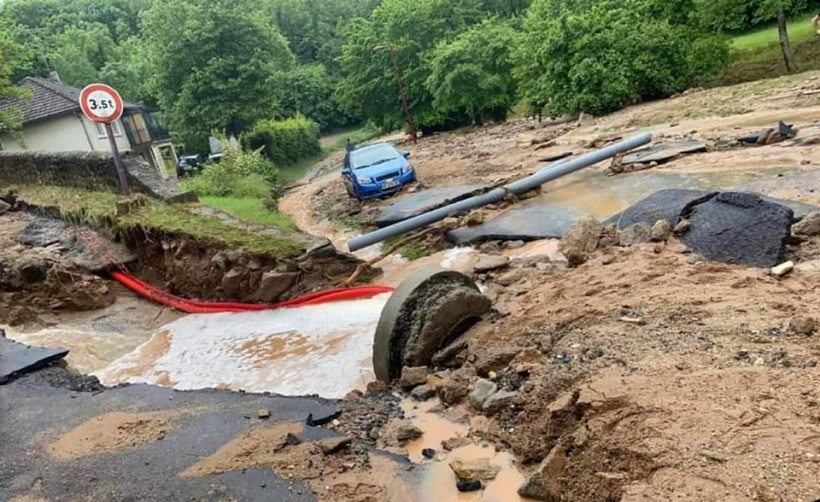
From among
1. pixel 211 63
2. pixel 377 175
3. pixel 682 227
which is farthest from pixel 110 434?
pixel 211 63

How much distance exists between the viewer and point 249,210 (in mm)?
15328

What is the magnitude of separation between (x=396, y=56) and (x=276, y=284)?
3395 cm

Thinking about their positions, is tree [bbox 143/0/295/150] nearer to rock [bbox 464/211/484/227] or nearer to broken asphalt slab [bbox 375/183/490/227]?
broken asphalt slab [bbox 375/183/490/227]

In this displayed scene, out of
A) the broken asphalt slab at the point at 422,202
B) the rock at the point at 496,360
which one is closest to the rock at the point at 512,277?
the rock at the point at 496,360

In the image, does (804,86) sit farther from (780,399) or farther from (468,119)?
(468,119)

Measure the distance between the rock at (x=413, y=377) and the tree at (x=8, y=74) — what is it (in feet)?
78.5

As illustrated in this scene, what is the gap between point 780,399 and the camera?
328 cm

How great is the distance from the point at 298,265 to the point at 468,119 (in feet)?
108

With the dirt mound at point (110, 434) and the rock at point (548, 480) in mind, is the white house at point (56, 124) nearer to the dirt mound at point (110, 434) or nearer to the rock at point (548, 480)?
the dirt mound at point (110, 434)

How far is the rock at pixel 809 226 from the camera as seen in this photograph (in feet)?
20.1

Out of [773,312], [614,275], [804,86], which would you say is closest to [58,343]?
[614,275]

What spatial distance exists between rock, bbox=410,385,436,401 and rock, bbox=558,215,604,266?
2.96m

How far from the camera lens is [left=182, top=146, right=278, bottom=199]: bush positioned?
18609 millimetres

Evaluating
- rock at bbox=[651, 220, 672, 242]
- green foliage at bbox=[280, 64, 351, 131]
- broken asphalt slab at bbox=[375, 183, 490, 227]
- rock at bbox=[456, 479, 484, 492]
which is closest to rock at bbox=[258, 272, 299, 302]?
broken asphalt slab at bbox=[375, 183, 490, 227]
